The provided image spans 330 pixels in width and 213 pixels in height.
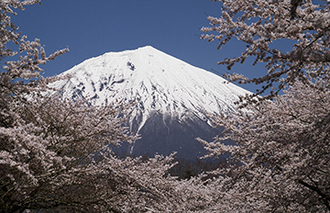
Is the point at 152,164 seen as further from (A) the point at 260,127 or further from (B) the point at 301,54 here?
(B) the point at 301,54

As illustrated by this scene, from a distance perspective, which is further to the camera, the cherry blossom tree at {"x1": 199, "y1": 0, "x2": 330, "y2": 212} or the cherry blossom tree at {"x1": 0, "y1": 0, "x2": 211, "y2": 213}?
the cherry blossom tree at {"x1": 0, "y1": 0, "x2": 211, "y2": 213}

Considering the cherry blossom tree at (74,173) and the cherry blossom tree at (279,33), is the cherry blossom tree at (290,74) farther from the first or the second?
the cherry blossom tree at (74,173)

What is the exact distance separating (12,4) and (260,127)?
14.8 ft

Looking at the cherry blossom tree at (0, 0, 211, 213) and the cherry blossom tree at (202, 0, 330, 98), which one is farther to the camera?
the cherry blossom tree at (0, 0, 211, 213)

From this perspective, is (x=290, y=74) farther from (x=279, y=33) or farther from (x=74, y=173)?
(x=74, y=173)

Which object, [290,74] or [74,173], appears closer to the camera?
[290,74]

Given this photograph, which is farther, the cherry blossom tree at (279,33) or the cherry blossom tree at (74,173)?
the cherry blossom tree at (74,173)

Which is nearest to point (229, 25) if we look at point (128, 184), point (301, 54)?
point (301, 54)

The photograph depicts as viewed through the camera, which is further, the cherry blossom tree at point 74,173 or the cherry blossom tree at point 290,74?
the cherry blossom tree at point 74,173

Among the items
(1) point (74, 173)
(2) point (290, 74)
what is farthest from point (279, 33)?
(1) point (74, 173)

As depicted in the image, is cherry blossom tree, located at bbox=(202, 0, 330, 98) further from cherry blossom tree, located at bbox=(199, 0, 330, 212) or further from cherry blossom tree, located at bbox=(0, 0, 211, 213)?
cherry blossom tree, located at bbox=(0, 0, 211, 213)

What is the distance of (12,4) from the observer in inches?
138

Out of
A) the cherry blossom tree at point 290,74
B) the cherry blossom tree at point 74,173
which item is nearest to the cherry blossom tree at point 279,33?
the cherry blossom tree at point 290,74

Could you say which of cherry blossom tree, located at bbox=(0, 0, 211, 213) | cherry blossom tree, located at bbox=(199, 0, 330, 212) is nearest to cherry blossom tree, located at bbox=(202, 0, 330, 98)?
cherry blossom tree, located at bbox=(199, 0, 330, 212)
